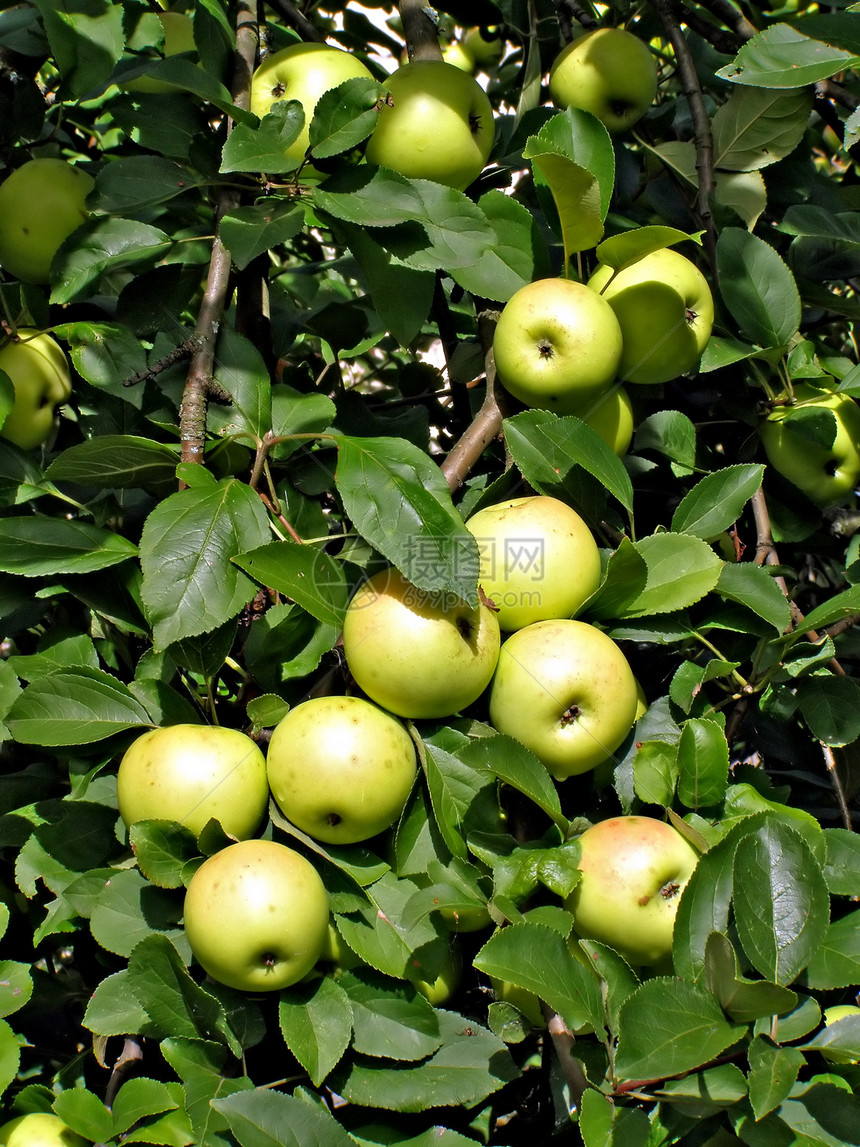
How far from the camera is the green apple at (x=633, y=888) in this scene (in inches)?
41.1

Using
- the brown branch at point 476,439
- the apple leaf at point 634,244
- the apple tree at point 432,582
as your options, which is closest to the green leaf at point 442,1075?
the apple tree at point 432,582

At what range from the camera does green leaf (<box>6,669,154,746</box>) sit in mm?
1132

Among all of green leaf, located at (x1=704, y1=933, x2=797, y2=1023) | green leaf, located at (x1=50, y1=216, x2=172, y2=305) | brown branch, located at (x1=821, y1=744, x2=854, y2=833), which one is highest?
green leaf, located at (x1=50, y1=216, x2=172, y2=305)

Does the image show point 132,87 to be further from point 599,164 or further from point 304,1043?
point 304,1043

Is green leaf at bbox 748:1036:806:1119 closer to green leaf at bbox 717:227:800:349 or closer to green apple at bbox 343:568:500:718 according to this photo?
green apple at bbox 343:568:500:718

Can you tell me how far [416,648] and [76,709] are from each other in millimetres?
436

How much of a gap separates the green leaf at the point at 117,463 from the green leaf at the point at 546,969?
0.68m

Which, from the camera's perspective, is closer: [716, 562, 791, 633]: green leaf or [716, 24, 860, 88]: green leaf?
[716, 562, 791, 633]: green leaf

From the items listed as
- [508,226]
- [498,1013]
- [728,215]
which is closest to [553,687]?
[498,1013]

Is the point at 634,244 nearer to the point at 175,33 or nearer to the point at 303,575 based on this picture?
the point at 303,575

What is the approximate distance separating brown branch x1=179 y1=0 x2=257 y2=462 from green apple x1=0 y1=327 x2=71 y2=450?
243 mm

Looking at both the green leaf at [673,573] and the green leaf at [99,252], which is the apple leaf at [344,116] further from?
the green leaf at [673,573]

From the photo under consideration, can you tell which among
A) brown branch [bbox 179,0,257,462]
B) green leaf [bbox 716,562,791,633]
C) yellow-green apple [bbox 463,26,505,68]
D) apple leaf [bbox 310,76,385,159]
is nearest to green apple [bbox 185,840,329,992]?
brown branch [bbox 179,0,257,462]

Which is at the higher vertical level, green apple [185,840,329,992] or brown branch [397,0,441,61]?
A: brown branch [397,0,441,61]
